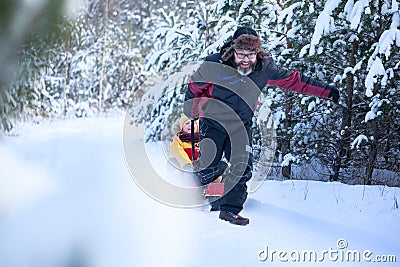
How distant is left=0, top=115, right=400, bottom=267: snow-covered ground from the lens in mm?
2838

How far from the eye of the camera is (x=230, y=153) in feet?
13.4

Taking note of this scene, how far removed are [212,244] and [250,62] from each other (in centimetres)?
164

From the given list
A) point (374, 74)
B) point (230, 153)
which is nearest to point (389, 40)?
point (374, 74)

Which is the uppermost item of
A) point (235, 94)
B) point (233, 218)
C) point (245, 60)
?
point (245, 60)

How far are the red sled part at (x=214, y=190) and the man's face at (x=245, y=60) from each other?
107cm

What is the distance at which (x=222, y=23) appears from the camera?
7.45 meters

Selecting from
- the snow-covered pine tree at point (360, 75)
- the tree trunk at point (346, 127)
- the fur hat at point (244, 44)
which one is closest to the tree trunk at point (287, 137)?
the snow-covered pine tree at point (360, 75)

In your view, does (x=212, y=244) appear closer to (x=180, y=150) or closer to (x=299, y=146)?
(x=180, y=150)


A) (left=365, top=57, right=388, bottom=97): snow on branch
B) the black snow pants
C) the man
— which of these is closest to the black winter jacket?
the man

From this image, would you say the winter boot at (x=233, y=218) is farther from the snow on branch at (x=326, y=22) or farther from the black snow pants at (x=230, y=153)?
the snow on branch at (x=326, y=22)

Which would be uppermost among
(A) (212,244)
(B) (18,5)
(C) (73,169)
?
(B) (18,5)

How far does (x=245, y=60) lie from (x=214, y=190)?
124 cm

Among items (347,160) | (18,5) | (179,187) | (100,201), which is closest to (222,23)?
(347,160)

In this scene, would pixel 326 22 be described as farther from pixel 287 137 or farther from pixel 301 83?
pixel 287 137
